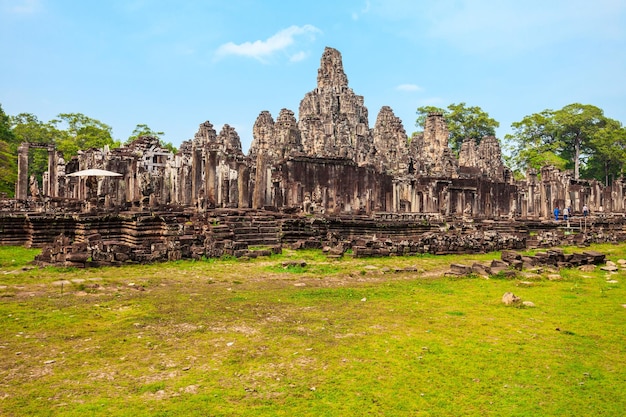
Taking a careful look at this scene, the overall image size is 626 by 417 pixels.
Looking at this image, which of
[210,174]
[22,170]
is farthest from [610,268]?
[22,170]

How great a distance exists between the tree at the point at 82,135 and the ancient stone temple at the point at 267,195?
1130 centimetres

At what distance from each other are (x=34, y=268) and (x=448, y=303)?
30.0ft

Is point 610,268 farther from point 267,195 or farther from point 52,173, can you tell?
point 52,173

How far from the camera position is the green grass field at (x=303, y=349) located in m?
3.70

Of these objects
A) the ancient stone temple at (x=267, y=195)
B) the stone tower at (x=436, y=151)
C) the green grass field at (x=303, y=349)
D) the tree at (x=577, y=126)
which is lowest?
the green grass field at (x=303, y=349)

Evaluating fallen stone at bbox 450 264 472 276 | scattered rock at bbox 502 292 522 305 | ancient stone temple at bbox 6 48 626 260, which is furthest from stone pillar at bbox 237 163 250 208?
scattered rock at bbox 502 292 522 305

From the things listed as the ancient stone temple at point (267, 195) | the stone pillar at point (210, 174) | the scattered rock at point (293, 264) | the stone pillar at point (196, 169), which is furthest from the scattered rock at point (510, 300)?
the stone pillar at point (196, 169)

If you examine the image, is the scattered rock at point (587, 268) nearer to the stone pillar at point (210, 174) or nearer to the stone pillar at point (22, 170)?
the stone pillar at point (210, 174)

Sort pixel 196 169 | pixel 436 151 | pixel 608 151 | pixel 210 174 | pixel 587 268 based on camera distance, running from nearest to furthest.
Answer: pixel 587 268, pixel 210 174, pixel 196 169, pixel 436 151, pixel 608 151

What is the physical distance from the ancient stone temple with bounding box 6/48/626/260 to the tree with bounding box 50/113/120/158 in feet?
37.1

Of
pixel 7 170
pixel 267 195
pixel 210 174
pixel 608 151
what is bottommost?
pixel 267 195

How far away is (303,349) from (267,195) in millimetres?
15881

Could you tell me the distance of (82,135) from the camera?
45594mm

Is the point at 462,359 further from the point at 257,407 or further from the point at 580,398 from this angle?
the point at 257,407
